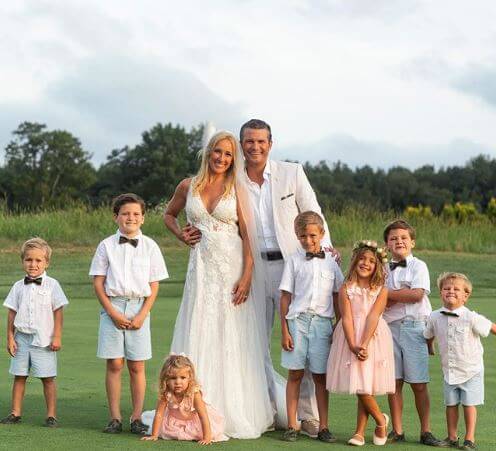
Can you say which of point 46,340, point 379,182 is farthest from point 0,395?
point 379,182

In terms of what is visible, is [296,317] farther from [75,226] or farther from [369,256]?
[75,226]

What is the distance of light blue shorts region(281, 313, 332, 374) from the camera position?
22.0 feet

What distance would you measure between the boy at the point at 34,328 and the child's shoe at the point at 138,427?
566 millimetres

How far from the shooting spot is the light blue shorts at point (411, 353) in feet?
22.0

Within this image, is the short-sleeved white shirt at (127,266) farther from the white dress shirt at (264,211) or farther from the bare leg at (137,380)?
the white dress shirt at (264,211)

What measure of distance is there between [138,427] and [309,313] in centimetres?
127

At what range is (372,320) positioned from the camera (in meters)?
6.50

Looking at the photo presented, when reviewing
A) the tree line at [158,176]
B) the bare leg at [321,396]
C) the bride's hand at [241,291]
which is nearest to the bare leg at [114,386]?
the bride's hand at [241,291]

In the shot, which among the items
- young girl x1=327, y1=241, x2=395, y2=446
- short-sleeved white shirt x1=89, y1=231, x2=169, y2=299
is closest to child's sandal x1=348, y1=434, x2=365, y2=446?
young girl x1=327, y1=241, x2=395, y2=446

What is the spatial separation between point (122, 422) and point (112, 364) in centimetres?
46

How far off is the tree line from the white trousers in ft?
145

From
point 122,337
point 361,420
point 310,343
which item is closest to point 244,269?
point 310,343

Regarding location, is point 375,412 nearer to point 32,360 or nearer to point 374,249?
point 374,249

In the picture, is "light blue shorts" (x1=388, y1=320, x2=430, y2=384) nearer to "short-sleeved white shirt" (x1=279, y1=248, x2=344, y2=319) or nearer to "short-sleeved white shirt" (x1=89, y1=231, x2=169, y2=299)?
"short-sleeved white shirt" (x1=279, y1=248, x2=344, y2=319)
